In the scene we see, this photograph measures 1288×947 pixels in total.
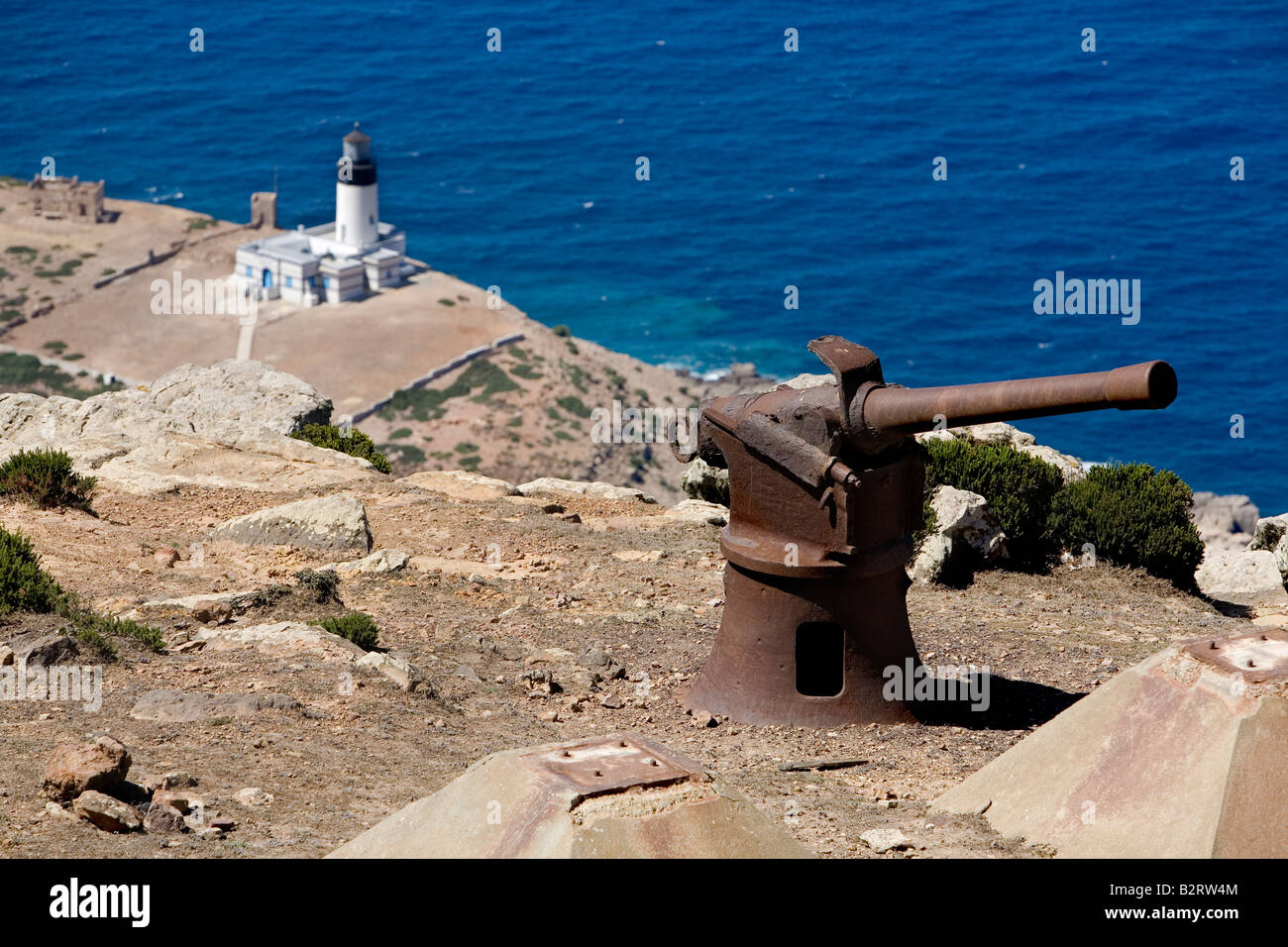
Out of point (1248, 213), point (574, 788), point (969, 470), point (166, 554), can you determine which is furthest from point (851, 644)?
point (1248, 213)

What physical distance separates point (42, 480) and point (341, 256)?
87056 millimetres

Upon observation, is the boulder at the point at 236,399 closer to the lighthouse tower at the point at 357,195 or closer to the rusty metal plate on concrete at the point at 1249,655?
the rusty metal plate on concrete at the point at 1249,655

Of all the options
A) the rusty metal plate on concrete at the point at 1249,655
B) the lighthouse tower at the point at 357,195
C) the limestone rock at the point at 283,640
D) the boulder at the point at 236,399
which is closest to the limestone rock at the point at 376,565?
the limestone rock at the point at 283,640

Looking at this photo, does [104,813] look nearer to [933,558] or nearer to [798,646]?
[798,646]

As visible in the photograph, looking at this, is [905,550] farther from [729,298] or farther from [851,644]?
[729,298]

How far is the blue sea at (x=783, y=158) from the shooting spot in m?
100

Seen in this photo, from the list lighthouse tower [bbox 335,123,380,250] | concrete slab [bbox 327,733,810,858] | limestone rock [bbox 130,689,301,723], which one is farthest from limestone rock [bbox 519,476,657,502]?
lighthouse tower [bbox 335,123,380,250]

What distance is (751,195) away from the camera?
131 m

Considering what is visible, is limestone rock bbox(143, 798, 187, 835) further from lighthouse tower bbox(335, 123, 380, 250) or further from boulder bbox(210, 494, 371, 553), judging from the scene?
lighthouse tower bbox(335, 123, 380, 250)

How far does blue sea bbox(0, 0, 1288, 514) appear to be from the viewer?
100 metres

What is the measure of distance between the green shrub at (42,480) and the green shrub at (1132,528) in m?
11.4

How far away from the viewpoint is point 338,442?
76.2 feet

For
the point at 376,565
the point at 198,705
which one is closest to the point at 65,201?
the point at 376,565

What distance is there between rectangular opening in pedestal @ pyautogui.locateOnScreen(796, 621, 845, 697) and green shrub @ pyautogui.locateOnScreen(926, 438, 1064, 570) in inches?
210
